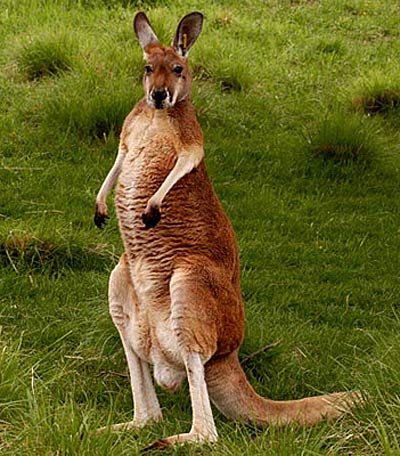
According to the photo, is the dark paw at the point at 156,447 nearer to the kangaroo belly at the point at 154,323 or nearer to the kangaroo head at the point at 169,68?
the kangaroo belly at the point at 154,323

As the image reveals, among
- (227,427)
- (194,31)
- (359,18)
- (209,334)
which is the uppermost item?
(194,31)

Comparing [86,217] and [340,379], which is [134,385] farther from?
[86,217]

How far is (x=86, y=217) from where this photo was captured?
23.2ft

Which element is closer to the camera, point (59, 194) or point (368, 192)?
point (59, 194)

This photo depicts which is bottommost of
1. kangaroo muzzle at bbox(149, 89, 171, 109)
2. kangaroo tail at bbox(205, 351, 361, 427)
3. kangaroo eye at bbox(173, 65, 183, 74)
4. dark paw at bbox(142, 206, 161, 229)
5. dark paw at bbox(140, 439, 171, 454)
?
kangaroo tail at bbox(205, 351, 361, 427)

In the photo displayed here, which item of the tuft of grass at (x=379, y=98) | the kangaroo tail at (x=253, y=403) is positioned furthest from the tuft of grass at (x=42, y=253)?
the tuft of grass at (x=379, y=98)

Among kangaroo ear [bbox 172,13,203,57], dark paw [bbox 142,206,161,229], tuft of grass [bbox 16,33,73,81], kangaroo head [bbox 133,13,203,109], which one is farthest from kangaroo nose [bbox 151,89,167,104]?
tuft of grass [bbox 16,33,73,81]

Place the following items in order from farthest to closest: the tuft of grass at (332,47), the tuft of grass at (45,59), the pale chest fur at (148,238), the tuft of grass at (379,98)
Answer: the tuft of grass at (332,47)
the tuft of grass at (379,98)
the tuft of grass at (45,59)
the pale chest fur at (148,238)

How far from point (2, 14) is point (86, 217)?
4.51 meters

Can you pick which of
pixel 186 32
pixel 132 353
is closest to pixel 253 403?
pixel 132 353

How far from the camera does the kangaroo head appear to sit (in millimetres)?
4320

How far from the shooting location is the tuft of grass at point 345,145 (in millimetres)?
8234

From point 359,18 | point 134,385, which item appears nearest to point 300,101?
point 359,18

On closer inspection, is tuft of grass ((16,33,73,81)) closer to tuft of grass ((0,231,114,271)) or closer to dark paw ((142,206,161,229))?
tuft of grass ((0,231,114,271))
